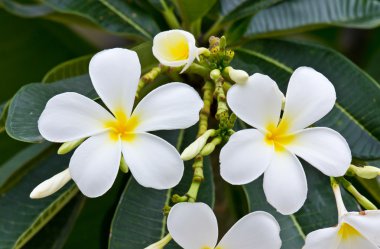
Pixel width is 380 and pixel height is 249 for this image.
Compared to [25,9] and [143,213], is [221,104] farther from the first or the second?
[25,9]

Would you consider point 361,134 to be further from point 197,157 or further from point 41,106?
point 41,106

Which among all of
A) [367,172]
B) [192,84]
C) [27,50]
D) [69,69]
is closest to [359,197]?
[367,172]

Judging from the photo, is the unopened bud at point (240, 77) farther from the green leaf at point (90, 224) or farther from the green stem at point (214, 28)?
the green leaf at point (90, 224)

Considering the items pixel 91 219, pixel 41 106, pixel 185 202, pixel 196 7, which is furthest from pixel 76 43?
pixel 185 202

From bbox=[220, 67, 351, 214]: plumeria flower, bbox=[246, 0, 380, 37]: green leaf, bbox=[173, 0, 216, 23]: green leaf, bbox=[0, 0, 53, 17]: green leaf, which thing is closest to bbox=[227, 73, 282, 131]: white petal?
bbox=[220, 67, 351, 214]: plumeria flower

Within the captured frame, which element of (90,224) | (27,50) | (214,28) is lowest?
(90,224)

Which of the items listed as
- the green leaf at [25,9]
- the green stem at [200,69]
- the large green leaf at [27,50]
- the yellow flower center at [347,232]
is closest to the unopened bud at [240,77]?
the green stem at [200,69]
